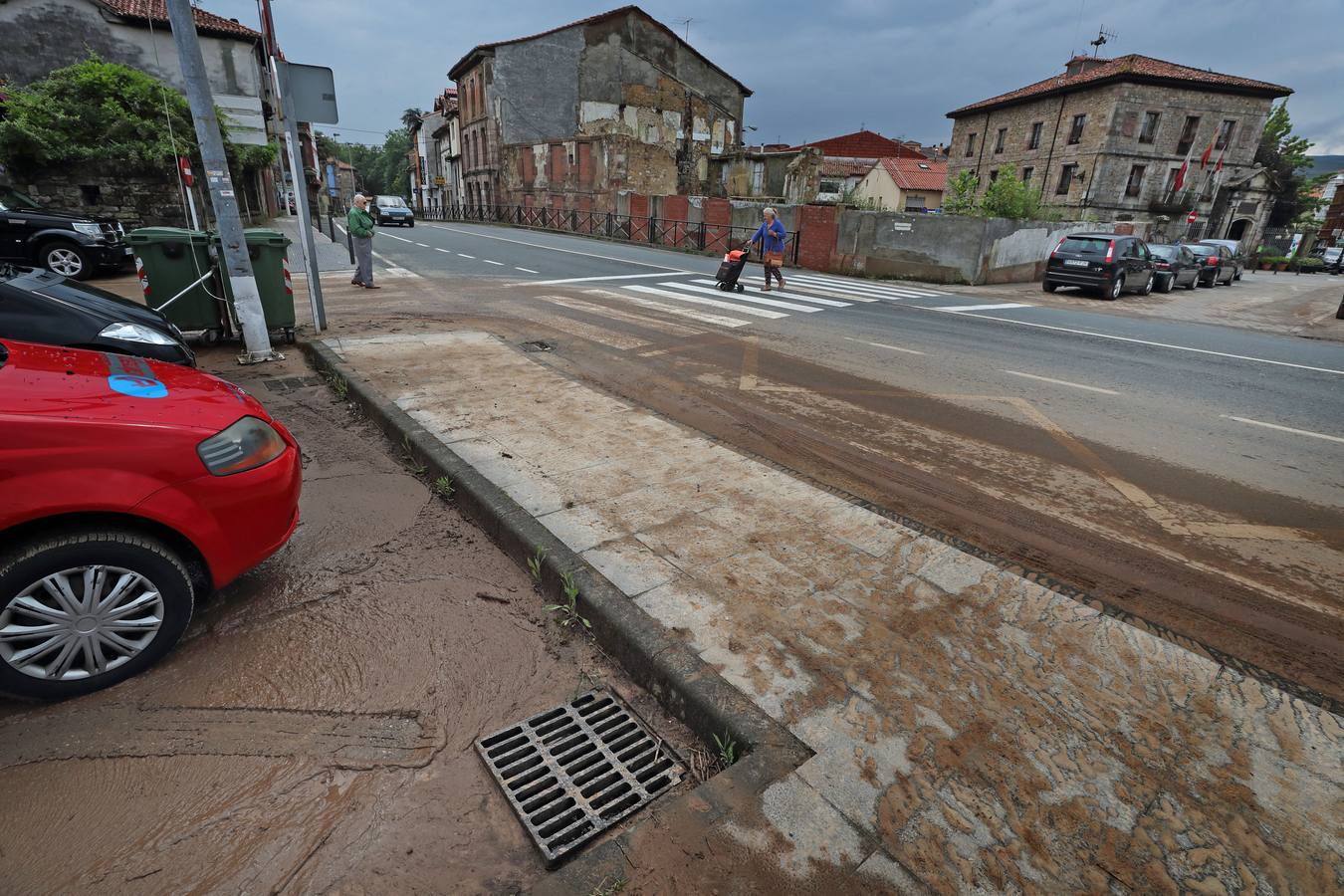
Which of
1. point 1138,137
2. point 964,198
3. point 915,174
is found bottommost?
point 964,198

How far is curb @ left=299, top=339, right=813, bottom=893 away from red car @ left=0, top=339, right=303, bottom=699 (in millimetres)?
1231

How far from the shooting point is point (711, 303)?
12.1 m

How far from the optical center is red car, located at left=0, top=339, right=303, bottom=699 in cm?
222

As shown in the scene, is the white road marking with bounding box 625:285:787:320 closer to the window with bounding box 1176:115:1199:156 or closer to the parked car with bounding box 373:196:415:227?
the parked car with bounding box 373:196:415:227

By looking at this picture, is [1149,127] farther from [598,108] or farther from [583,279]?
[583,279]

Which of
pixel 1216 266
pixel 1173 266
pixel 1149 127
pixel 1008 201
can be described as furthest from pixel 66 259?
pixel 1149 127

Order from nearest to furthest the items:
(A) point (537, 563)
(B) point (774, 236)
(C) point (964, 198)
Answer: (A) point (537, 563) < (B) point (774, 236) < (C) point (964, 198)

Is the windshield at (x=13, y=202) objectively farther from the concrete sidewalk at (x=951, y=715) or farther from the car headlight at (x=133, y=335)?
the concrete sidewalk at (x=951, y=715)

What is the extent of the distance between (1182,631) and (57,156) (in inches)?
909

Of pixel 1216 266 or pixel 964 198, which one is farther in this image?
pixel 964 198

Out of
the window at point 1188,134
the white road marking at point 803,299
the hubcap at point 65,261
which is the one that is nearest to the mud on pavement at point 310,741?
the white road marking at point 803,299

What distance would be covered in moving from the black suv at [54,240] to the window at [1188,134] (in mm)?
50304

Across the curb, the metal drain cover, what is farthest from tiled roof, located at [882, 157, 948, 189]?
the metal drain cover

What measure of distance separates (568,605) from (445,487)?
5.26ft
